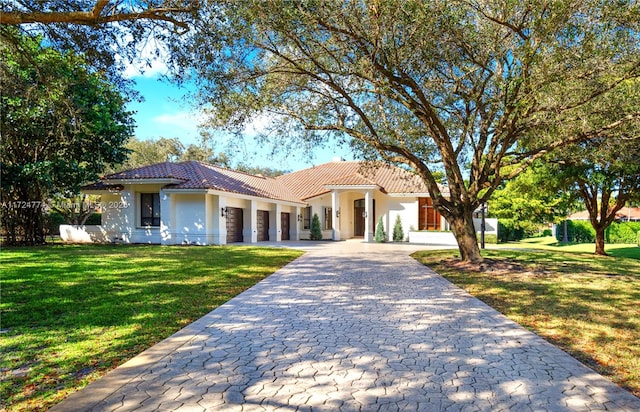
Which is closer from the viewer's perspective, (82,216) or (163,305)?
(163,305)

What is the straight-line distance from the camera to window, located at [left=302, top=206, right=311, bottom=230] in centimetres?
3097

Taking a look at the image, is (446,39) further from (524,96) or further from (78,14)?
(78,14)

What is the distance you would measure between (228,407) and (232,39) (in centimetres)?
765

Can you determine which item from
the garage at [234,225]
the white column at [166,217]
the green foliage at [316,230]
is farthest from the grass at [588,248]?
the white column at [166,217]

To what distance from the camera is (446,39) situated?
9469 millimetres

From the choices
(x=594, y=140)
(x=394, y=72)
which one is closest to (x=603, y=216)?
(x=594, y=140)

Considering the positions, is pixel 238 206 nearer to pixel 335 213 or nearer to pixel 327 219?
pixel 335 213

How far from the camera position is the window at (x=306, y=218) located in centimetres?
3097

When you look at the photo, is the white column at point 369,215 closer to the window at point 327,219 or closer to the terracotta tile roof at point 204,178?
the window at point 327,219

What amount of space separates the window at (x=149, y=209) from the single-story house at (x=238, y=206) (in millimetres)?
55

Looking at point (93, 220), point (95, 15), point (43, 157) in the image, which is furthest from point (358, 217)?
point (95, 15)

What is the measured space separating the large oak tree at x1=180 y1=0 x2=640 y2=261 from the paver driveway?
17.9 ft

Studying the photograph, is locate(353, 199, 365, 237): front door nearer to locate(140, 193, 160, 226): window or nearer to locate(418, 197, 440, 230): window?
locate(418, 197, 440, 230): window

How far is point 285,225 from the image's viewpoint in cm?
2977
